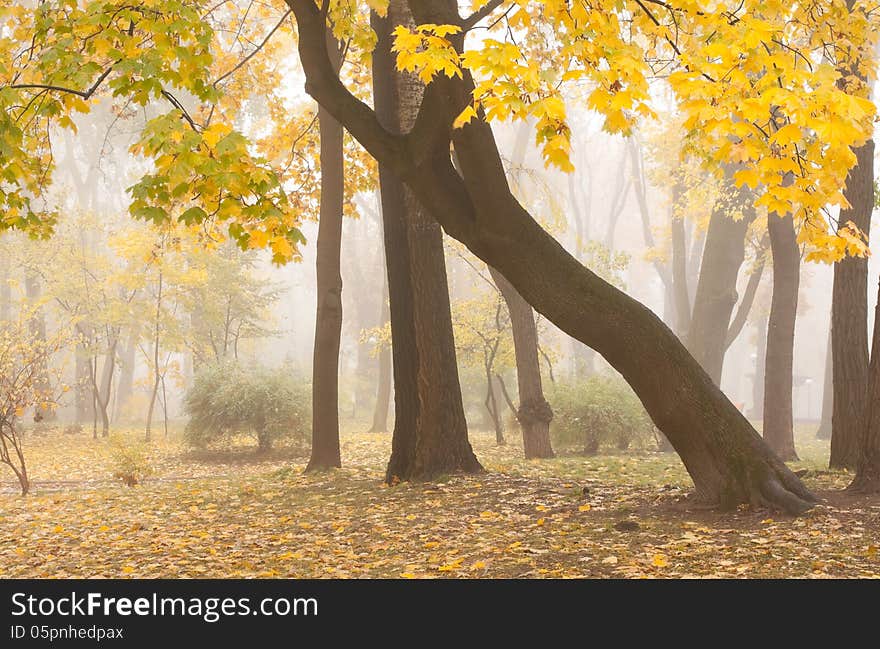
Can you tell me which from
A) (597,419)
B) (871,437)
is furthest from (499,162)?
(597,419)

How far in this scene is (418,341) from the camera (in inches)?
356

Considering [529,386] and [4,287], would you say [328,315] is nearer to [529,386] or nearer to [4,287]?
[529,386]

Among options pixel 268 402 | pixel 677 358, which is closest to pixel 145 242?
pixel 268 402

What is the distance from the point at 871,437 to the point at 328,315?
22.6 feet

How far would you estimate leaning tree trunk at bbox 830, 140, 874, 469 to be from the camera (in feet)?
28.9

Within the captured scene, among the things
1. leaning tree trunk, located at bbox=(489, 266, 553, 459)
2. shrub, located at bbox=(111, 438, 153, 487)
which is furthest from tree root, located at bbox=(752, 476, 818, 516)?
shrub, located at bbox=(111, 438, 153, 487)

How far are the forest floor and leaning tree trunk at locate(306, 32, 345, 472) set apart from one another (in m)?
0.77

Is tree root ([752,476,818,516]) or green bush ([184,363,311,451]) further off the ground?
green bush ([184,363,311,451])

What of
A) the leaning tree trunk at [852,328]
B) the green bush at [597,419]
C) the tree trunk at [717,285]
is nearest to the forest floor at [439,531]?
the leaning tree trunk at [852,328]

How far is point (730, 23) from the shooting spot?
5.63 meters

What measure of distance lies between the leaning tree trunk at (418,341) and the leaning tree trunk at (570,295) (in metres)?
2.25

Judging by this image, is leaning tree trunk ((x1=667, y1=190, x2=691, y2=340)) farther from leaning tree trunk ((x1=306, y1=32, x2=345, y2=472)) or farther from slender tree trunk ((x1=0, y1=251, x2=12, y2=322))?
slender tree trunk ((x1=0, y1=251, x2=12, y2=322))

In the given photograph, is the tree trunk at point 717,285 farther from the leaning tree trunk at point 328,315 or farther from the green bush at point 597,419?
the leaning tree trunk at point 328,315

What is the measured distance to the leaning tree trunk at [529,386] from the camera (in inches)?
528
